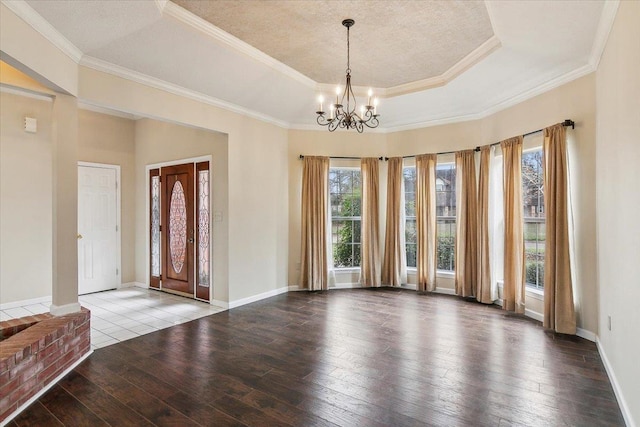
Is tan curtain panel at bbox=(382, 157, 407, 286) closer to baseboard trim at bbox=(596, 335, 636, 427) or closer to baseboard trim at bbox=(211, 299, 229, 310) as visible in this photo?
baseboard trim at bbox=(211, 299, 229, 310)

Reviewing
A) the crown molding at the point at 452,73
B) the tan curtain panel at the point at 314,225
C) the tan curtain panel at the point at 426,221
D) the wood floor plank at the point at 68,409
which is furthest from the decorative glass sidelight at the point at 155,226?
the tan curtain panel at the point at 426,221

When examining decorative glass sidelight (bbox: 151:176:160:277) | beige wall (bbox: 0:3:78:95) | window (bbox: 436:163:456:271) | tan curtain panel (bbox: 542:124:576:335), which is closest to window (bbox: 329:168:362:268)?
window (bbox: 436:163:456:271)

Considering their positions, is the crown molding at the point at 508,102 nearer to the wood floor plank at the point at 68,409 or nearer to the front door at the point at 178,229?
the front door at the point at 178,229

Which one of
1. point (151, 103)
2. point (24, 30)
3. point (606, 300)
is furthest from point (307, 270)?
point (24, 30)

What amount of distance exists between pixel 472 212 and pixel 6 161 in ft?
21.9

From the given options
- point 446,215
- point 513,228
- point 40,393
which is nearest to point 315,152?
point 446,215

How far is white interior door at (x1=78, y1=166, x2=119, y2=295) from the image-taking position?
554 centimetres

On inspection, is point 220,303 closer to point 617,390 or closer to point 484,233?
point 484,233

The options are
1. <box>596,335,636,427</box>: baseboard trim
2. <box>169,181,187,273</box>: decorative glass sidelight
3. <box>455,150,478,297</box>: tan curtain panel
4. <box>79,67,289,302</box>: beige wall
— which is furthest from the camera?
<box>169,181,187,273</box>: decorative glass sidelight

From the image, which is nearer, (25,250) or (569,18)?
(569,18)

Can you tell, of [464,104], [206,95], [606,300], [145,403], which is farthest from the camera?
[464,104]

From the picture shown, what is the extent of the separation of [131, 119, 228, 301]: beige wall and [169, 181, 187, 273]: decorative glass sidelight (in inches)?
24.1

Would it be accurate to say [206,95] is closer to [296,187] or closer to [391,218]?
[296,187]

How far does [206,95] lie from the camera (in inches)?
175
